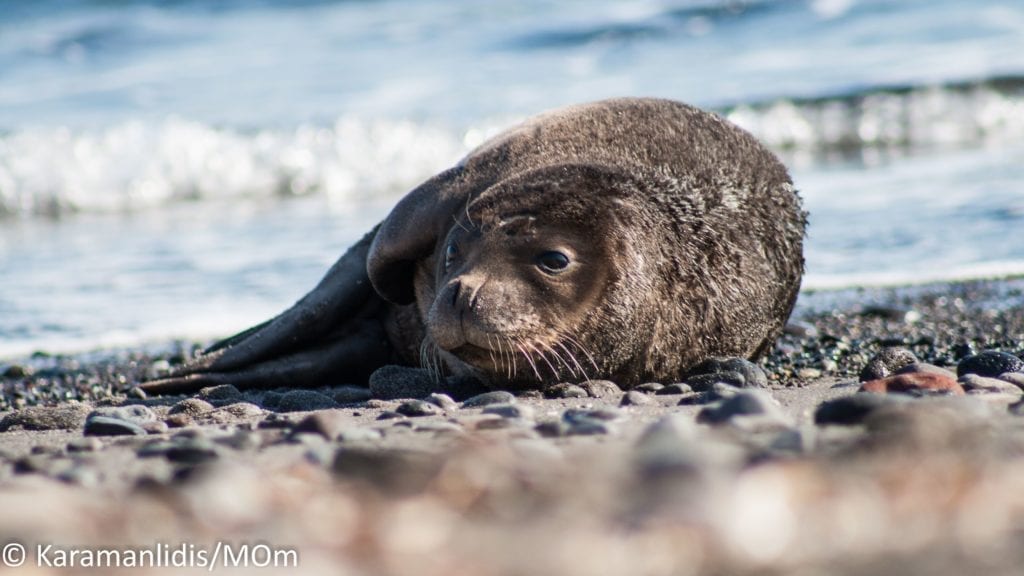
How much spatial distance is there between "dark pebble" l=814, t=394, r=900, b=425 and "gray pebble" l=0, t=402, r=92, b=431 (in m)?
2.70

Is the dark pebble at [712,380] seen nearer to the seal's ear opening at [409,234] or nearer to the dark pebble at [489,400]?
the dark pebble at [489,400]

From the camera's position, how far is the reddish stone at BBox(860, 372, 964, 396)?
4.63 meters

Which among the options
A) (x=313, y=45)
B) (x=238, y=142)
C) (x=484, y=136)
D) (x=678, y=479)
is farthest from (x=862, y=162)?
(x=678, y=479)

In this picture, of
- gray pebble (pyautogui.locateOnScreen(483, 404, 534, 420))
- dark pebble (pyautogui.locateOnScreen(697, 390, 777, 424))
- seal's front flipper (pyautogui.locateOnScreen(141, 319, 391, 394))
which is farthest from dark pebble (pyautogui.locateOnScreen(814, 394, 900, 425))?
seal's front flipper (pyautogui.locateOnScreen(141, 319, 391, 394))

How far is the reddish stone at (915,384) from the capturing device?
4.63 metres

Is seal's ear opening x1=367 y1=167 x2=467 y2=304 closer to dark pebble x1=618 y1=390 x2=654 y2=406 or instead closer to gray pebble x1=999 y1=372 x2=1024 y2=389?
dark pebble x1=618 y1=390 x2=654 y2=406

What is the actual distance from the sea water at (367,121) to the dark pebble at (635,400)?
171 inches

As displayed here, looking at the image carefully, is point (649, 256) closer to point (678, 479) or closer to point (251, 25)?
point (678, 479)

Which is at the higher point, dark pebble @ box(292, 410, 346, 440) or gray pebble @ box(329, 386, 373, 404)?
dark pebble @ box(292, 410, 346, 440)

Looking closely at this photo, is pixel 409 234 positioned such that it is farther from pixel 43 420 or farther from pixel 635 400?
pixel 43 420

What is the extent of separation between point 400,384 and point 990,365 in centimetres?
241

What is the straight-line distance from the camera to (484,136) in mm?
18359

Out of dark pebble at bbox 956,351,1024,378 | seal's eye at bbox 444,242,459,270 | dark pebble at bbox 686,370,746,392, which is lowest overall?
dark pebble at bbox 956,351,1024,378

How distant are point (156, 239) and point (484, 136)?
Answer: 6.33 metres
